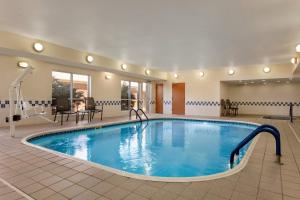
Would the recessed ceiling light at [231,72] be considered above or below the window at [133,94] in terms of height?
above

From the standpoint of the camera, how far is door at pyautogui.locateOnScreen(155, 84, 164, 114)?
1116 centimetres

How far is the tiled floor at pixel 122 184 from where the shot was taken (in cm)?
167

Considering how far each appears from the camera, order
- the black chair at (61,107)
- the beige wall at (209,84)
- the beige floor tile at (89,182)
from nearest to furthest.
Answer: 1. the beige floor tile at (89,182)
2. the black chair at (61,107)
3. the beige wall at (209,84)

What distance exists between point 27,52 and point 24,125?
2160 millimetres

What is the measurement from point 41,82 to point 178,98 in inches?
260

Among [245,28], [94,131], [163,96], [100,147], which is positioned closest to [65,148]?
[100,147]

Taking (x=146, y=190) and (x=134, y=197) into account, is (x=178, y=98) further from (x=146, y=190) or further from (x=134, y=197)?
(x=134, y=197)

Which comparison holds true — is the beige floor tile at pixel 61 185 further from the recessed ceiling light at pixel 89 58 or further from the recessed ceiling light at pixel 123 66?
the recessed ceiling light at pixel 123 66

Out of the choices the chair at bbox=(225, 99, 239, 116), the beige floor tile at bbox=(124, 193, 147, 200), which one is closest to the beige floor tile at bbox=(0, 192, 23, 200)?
the beige floor tile at bbox=(124, 193, 147, 200)

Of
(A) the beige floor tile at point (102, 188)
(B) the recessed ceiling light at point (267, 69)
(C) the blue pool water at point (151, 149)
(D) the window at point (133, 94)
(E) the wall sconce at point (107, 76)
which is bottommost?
(C) the blue pool water at point (151, 149)

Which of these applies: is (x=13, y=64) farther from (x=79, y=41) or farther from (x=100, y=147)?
(x=100, y=147)

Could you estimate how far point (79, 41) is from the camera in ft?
15.9

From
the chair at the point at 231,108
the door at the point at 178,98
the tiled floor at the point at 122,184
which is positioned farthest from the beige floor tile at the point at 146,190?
the chair at the point at 231,108

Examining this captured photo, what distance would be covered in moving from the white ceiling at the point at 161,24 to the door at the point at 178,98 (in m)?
4.58
